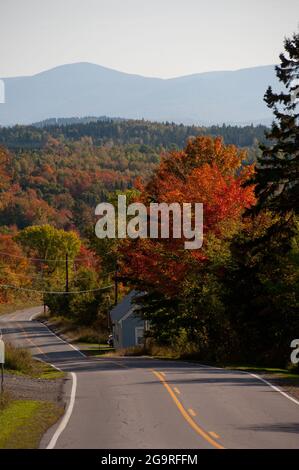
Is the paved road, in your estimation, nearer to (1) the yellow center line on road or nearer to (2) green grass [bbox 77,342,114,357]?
(1) the yellow center line on road

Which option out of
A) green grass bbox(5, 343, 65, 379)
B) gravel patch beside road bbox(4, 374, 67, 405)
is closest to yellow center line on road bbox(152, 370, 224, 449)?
gravel patch beside road bbox(4, 374, 67, 405)

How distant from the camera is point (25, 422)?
24.0 metres

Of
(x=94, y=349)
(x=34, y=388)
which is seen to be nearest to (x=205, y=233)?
(x=34, y=388)

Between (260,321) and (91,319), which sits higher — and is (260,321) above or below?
above

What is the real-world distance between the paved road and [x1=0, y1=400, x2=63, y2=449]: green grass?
0.41m

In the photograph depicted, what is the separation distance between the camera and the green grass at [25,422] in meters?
20.6

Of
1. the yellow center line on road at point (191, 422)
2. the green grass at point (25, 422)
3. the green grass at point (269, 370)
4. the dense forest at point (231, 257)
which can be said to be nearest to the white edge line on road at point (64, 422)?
the green grass at point (25, 422)

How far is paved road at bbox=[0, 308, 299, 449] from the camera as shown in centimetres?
2025

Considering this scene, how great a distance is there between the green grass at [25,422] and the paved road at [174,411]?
0.41 m

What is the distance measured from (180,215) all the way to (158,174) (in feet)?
41.2

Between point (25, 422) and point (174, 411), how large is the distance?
14.9 feet

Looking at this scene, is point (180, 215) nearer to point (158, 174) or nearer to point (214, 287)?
point (214, 287)
